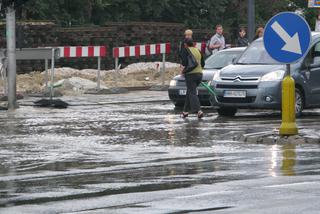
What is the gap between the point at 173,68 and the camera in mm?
42688

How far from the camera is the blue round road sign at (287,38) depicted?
1814 cm

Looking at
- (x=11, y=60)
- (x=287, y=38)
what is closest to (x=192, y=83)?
(x=11, y=60)

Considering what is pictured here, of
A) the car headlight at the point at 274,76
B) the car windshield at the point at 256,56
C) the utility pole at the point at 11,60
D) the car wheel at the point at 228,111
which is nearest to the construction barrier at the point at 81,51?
the utility pole at the point at 11,60

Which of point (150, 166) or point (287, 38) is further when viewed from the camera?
point (287, 38)

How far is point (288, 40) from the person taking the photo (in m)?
18.2

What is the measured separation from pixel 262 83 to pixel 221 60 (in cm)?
440

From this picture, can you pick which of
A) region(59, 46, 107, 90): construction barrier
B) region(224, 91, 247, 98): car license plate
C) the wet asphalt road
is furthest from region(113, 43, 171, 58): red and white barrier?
region(224, 91, 247, 98): car license plate

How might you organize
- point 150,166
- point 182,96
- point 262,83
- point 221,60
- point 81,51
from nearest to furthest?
point 150,166 < point 262,83 < point 182,96 < point 221,60 < point 81,51

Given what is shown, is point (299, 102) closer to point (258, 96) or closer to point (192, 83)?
point (258, 96)

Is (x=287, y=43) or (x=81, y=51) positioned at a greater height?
(x=287, y=43)

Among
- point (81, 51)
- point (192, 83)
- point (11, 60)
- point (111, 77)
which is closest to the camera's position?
point (192, 83)

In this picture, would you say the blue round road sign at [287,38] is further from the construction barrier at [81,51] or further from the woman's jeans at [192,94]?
the construction barrier at [81,51]

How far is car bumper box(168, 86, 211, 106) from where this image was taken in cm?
2670

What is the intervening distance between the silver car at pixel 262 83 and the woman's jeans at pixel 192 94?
421mm
